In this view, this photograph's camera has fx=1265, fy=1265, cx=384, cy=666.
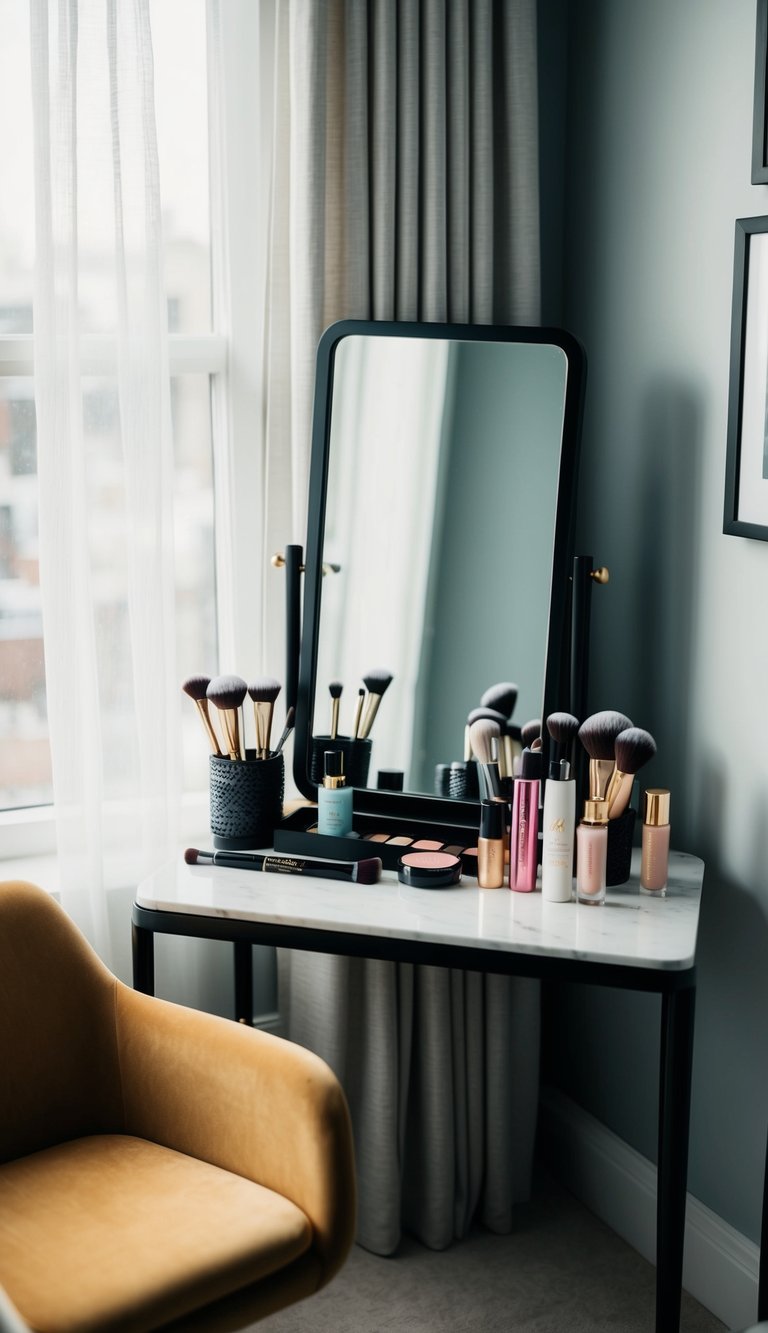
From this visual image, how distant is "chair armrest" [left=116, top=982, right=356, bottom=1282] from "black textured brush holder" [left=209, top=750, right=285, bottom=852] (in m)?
0.28

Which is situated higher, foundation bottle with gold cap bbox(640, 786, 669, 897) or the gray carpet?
foundation bottle with gold cap bbox(640, 786, 669, 897)

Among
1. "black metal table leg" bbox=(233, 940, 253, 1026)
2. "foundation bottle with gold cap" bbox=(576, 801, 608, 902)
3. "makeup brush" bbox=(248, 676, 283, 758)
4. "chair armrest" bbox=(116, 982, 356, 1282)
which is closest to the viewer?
"chair armrest" bbox=(116, 982, 356, 1282)

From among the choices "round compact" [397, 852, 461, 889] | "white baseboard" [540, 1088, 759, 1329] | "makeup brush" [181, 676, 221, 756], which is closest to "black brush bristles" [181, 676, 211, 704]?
"makeup brush" [181, 676, 221, 756]

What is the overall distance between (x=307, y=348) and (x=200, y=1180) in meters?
1.25

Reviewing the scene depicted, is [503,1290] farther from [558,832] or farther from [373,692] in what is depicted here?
[373,692]

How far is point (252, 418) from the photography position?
2223 mm

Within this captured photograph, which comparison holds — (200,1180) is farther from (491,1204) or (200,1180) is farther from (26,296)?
(26,296)

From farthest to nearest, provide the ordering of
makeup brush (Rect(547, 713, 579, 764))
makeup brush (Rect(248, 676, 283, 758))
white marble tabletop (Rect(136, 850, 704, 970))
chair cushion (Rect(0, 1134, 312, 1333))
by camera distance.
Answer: makeup brush (Rect(248, 676, 283, 758)), makeup brush (Rect(547, 713, 579, 764)), white marble tabletop (Rect(136, 850, 704, 970)), chair cushion (Rect(0, 1134, 312, 1333))

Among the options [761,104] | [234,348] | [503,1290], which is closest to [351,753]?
[234,348]

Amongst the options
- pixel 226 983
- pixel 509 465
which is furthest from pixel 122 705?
pixel 509 465

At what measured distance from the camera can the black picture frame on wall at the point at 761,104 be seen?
1719 mm

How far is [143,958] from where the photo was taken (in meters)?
1.80

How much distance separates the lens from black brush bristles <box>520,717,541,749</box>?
1.98 m

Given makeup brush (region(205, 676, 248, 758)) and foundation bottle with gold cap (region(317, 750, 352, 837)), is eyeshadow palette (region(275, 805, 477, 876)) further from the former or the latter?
makeup brush (region(205, 676, 248, 758))
